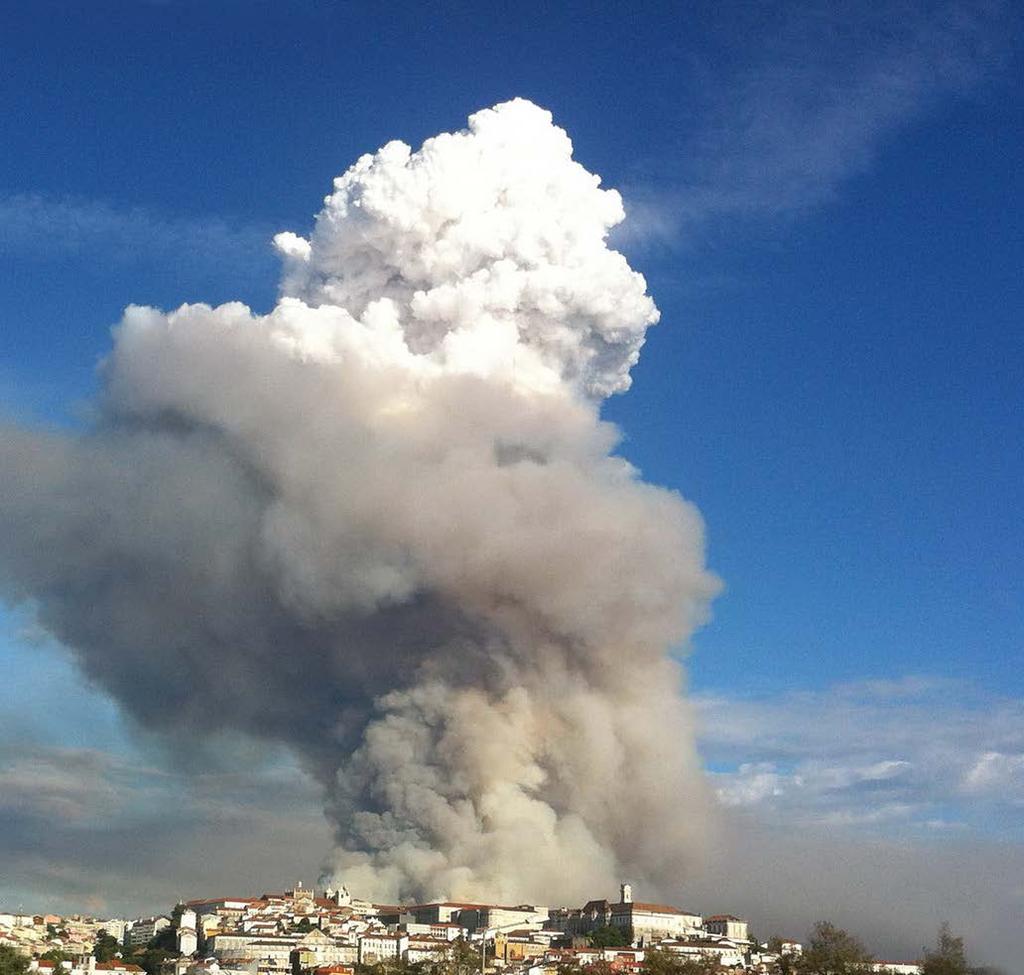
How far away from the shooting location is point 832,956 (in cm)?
5462

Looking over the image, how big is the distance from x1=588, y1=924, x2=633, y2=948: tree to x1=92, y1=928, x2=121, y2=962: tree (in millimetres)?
27457

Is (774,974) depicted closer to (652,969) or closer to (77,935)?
(652,969)

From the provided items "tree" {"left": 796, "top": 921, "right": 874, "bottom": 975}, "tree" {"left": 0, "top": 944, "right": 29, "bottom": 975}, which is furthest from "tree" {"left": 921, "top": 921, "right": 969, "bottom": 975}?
"tree" {"left": 0, "top": 944, "right": 29, "bottom": 975}

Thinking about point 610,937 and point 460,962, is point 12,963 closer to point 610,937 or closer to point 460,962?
point 460,962

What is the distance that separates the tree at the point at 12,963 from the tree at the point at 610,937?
32859mm

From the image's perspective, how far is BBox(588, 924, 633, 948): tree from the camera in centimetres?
9350

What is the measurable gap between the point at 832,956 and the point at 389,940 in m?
42.4

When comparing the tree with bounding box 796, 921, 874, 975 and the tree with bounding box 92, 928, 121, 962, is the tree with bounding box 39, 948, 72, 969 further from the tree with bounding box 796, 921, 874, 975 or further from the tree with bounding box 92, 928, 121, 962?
the tree with bounding box 796, 921, 874, 975

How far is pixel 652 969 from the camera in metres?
56.5

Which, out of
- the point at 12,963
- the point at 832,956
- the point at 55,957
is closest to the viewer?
the point at 832,956

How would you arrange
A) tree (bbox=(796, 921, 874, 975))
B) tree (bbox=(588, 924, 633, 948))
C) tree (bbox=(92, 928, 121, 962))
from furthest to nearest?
1. tree (bbox=(92, 928, 121, 962))
2. tree (bbox=(588, 924, 633, 948))
3. tree (bbox=(796, 921, 874, 975))

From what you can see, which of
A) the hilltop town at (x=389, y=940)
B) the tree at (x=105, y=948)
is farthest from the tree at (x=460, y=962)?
the tree at (x=105, y=948)

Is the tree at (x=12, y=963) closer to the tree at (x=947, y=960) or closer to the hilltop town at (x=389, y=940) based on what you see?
the hilltop town at (x=389, y=940)

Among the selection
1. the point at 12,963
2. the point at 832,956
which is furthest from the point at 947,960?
the point at 12,963
